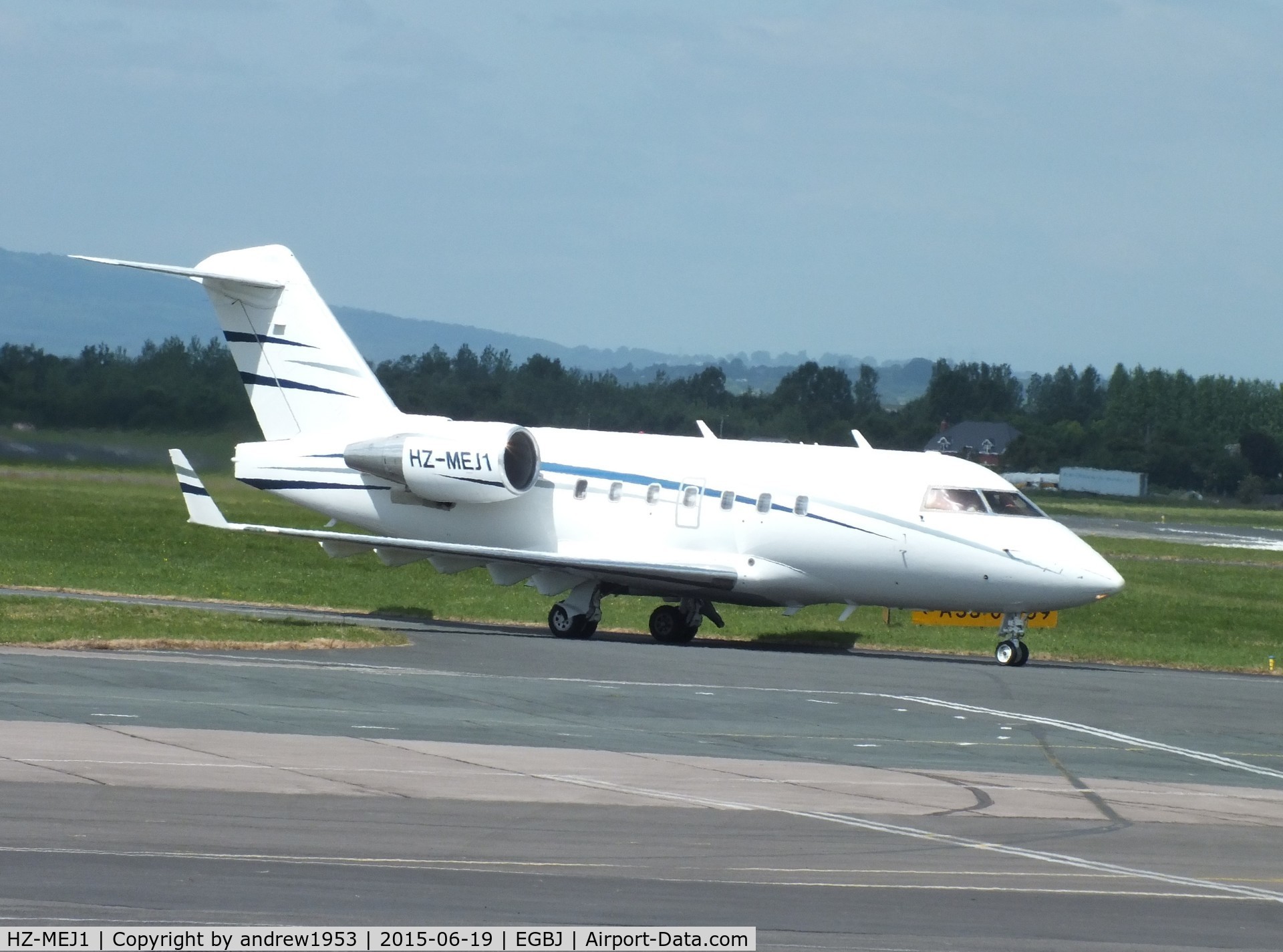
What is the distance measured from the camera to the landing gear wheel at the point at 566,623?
98.4 ft

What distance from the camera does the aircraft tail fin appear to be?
3231cm

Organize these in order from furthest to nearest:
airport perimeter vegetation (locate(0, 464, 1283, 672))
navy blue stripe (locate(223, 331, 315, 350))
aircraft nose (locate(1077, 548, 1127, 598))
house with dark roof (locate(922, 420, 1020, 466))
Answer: house with dark roof (locate(922, 420, 1020, 466)), navy blue stripe (locate(223, 331, 315, 350)), airport perimeter vegetation (locate(0, 464, 1283, 672)), aircraft nose (locate(1077, 548, 1127, 598))

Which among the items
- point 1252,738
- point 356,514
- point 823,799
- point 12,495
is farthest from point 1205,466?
point 823,799

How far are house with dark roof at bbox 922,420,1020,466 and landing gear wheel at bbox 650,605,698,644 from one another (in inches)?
2031

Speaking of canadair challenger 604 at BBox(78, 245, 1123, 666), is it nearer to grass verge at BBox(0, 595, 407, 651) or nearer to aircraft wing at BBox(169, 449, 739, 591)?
aircraft wing at BBox(169, 449, 739, 591)

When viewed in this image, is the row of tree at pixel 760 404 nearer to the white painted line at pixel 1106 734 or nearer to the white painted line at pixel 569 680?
the white painted line at pixel 569 680

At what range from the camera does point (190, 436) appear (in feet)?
134

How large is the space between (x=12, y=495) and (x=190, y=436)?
11.8 m

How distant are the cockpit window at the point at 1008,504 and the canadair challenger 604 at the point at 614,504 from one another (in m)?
0.03

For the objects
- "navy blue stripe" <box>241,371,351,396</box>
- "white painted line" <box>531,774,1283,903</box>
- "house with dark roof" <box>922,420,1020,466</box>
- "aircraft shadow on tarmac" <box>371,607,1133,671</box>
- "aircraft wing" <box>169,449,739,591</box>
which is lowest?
"aircraft shadow on tarmac" <box>371,607,1133,671</box>

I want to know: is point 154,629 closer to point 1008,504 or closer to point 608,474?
point 608,474

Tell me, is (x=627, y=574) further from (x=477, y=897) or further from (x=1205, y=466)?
(x=1205, y=466)

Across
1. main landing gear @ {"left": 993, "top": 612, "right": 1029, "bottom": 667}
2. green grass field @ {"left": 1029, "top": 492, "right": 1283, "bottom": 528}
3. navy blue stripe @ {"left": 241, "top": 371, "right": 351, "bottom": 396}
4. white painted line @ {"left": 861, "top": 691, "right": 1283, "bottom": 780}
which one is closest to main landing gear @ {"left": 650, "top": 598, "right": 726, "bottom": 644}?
main landing gear @ {"left": 993, "top": 612, "right": 1029, "bottom": 667}

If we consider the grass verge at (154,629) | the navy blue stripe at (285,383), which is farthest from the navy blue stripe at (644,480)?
the grass verge at (154,629)
